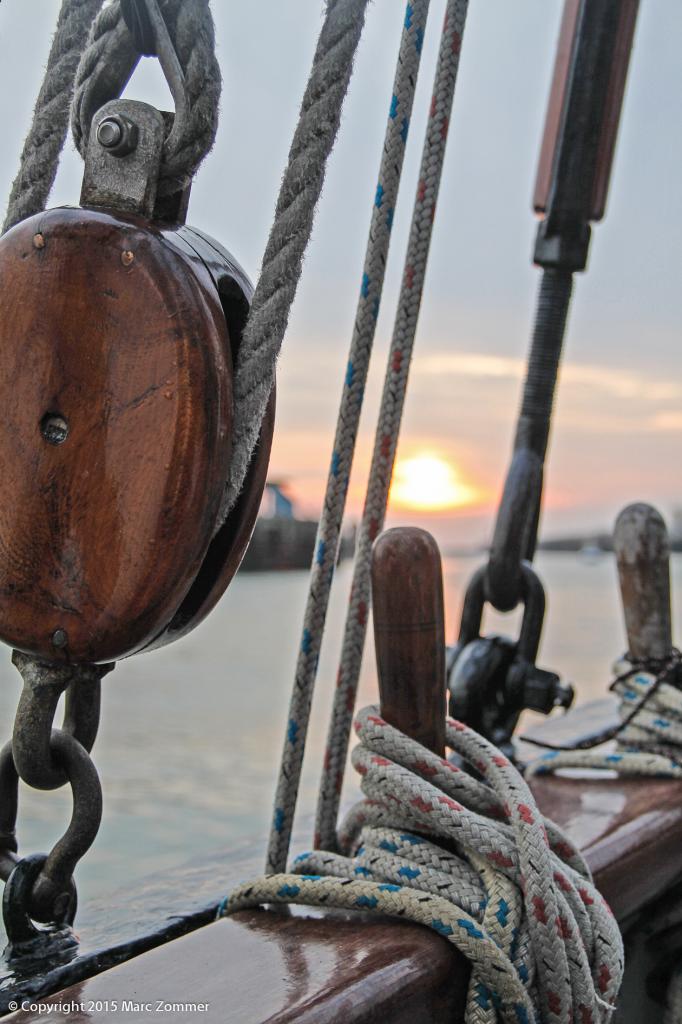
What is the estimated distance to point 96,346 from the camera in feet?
2.26

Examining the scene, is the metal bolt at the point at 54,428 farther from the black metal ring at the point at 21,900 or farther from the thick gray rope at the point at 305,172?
the black metal ring at the point at 21,900

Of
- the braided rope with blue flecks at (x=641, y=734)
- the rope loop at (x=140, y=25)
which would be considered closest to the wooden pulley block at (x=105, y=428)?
the rope loop at (x=140, y=25)

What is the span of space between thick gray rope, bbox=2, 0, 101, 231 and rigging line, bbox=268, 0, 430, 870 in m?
0.27

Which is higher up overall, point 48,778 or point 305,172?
point 305,172

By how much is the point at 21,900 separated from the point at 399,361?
0.56m

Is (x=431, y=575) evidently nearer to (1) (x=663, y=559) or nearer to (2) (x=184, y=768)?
(1) (x=663, y=559)

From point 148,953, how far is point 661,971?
0.63 metres

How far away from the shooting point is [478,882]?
2.67 ft

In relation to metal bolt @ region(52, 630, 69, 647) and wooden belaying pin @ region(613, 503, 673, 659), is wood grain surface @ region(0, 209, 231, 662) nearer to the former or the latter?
metal bolt @ region(52, 630, 69, 647)

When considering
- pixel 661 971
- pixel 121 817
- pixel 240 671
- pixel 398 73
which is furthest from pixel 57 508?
pixel 240 671

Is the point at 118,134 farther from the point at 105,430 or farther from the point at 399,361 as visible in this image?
the point at 399,361

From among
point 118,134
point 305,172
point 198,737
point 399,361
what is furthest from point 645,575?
point 198,737

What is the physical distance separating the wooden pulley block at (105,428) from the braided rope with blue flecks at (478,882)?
0.24 metres

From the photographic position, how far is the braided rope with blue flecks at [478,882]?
77cm
